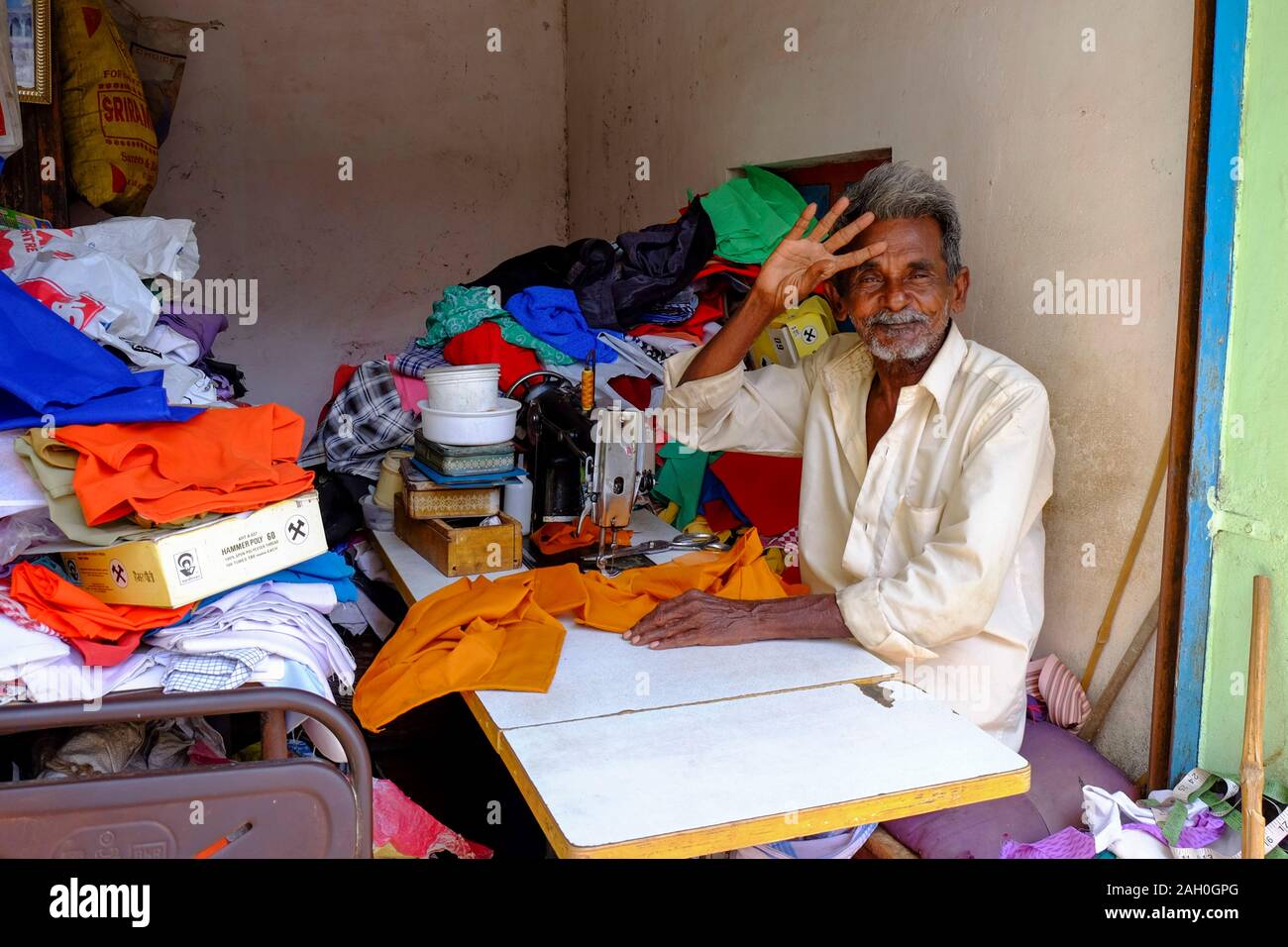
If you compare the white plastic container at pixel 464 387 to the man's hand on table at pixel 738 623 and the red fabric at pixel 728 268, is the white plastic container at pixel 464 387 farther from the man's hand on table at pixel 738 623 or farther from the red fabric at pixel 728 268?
the red fabric at pixel 728 268

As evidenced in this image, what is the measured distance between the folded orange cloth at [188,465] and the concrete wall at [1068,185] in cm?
164

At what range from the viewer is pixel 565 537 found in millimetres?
2689

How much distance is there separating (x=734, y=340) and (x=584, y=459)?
17.8 inches

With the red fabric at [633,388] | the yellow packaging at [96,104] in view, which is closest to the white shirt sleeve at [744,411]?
the red fabric at [633,388]

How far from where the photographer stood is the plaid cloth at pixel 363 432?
3246 mm

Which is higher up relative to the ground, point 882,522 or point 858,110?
point 858,110

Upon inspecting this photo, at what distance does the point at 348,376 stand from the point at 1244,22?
2.76 m

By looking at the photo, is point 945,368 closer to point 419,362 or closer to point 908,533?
point 908,533

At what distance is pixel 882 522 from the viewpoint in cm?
237

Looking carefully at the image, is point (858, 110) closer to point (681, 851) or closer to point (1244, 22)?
point (1244, 22)

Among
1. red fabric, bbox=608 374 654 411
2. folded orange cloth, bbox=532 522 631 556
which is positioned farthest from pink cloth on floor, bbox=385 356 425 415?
folded orange cloth, bbox=532 522 631 556

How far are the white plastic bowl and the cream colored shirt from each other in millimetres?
416
